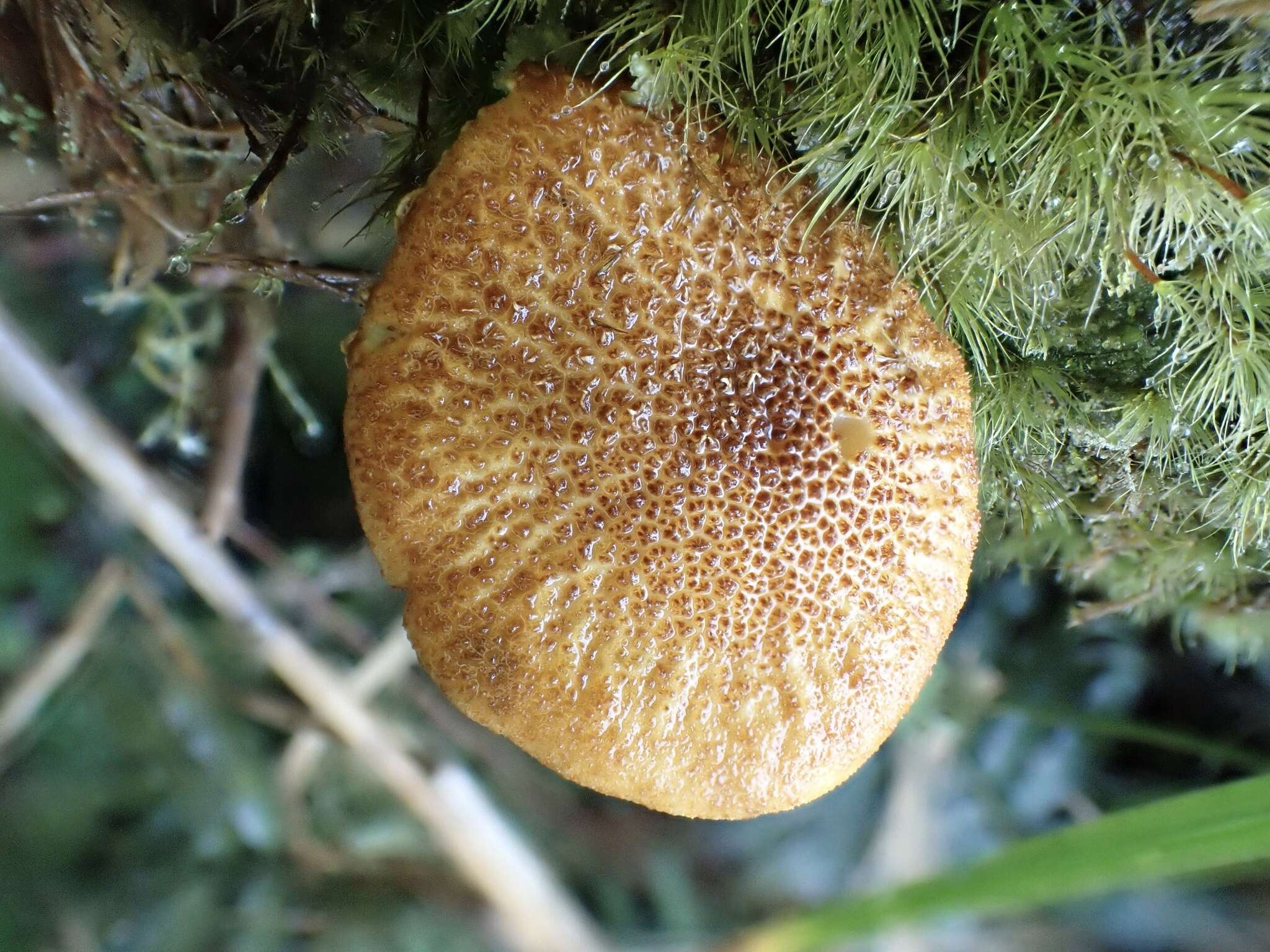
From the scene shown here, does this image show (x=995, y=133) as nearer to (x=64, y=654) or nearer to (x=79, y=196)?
(x=79, y=196)

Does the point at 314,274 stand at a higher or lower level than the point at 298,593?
higher

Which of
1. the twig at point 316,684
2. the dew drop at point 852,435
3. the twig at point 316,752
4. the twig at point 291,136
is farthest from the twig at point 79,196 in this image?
the twig at point 316,752

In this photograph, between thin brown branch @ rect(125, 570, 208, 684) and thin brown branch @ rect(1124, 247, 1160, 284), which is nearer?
thin brown branch @ rect(1124, 247, 1160, 284)

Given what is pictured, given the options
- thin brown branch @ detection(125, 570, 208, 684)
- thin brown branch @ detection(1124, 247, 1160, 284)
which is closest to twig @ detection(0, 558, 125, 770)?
thin brown branch @ detection(125, 570, 208, 684)

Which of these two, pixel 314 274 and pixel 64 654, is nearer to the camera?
pixel 314 274

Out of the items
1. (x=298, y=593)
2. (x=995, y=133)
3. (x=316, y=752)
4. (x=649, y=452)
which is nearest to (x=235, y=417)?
(x=298, y=593)

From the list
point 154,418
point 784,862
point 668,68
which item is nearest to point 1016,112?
point 668,68

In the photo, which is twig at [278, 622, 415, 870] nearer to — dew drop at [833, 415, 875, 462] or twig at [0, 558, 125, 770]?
twig at [0, 558, 125, 770]
